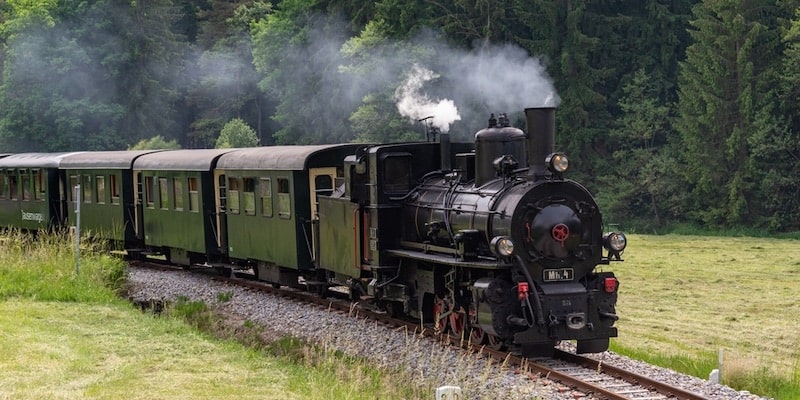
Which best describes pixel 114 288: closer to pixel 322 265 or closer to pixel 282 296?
pixel 282 296

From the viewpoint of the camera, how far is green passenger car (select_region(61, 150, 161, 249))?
2325 cm

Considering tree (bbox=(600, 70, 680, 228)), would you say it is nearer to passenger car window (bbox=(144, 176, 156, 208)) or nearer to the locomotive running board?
passenger car window (bbox=(144, 176, 156, 208))

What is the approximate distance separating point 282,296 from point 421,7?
107 ft

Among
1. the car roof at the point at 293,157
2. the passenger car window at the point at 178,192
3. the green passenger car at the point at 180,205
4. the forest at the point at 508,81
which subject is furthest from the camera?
the forest at the point at 508,81

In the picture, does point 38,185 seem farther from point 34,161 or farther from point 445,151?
point 445,151

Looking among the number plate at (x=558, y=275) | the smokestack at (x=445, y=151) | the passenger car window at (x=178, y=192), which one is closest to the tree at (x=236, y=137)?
the passenger car window at (x=178, y=192)

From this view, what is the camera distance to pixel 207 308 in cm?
1648

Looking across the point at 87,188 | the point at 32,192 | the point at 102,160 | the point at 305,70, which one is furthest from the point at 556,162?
the point at 305,70

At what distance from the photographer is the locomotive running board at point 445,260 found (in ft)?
38.0

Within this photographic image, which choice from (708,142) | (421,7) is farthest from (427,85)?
(708,142)

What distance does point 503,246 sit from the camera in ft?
37.3

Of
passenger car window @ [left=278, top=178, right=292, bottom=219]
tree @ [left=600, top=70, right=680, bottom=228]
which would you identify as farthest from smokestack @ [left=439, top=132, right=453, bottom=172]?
tree @ [left=600, top=70, right=680, bottom=228]

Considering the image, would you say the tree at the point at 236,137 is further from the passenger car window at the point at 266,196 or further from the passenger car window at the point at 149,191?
the passenger car window at the point at 266,196

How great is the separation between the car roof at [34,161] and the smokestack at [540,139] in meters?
17.0
